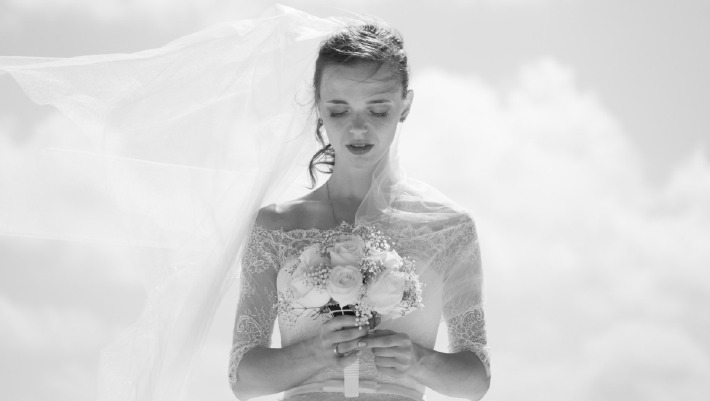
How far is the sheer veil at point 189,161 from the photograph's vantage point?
489 cm

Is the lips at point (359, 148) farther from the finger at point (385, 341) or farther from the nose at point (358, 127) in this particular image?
the finger at point (385, 341)

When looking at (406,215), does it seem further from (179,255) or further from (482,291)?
(179,255)

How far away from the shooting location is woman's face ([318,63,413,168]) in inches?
181

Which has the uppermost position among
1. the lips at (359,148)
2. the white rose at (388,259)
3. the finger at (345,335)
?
the lips at (359,148)

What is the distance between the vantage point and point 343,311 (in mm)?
4324

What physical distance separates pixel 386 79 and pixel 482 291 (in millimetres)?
1009

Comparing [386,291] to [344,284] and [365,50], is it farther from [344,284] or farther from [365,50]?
[365,50]

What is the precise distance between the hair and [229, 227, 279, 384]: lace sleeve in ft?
2.27

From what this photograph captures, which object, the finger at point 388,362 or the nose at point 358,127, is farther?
the nose at point 358,127

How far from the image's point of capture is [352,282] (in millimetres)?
4191

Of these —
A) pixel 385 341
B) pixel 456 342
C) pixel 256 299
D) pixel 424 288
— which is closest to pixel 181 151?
pixel 256 299

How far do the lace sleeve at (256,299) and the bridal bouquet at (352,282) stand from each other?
261mm

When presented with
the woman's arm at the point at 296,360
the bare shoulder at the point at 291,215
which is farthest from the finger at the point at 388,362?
the bare shoulder at the point at 291,215

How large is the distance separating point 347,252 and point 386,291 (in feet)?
0.79
